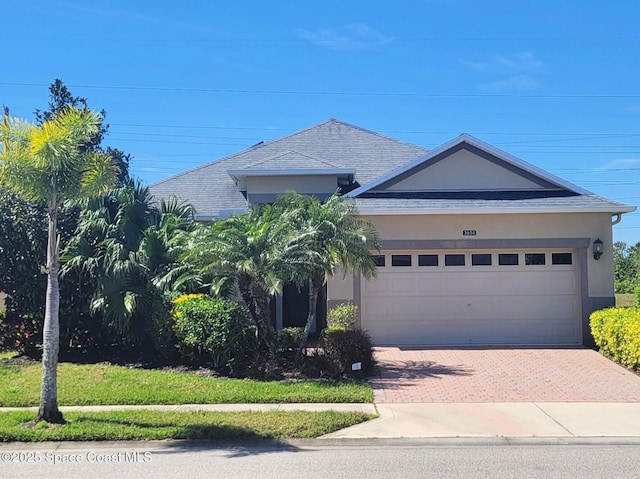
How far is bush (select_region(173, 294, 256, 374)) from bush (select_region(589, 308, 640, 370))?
23.5ft

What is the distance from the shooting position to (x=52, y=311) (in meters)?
7.89

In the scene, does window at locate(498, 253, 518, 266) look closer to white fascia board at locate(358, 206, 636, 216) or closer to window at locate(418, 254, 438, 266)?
white fascia board at locate(358, 206, 636, 216)

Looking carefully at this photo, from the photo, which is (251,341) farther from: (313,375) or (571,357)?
(571,357)

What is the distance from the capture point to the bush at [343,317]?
43.3 feet

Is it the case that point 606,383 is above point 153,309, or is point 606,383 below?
below

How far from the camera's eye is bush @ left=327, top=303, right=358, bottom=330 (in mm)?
13203

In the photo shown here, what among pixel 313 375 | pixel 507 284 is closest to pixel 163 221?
pixel 313 375

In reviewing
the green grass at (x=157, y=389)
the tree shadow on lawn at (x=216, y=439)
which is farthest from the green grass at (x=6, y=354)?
the tree shadow on lawn at (x=216, y=439)

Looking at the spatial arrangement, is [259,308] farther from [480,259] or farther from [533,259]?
[533,259]

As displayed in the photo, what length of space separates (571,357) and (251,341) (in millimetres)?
6870

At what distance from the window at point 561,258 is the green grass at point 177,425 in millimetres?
8504

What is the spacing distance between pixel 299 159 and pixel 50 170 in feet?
31.5

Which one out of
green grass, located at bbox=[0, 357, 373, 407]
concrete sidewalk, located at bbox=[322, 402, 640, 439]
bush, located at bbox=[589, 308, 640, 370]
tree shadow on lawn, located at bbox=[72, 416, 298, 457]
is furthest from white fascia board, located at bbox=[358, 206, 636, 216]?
tree shadow on lawn, located at bbox=[72, 416, 298, 457]

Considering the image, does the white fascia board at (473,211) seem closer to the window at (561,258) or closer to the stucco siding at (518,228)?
the stucco siding at (518,228)
